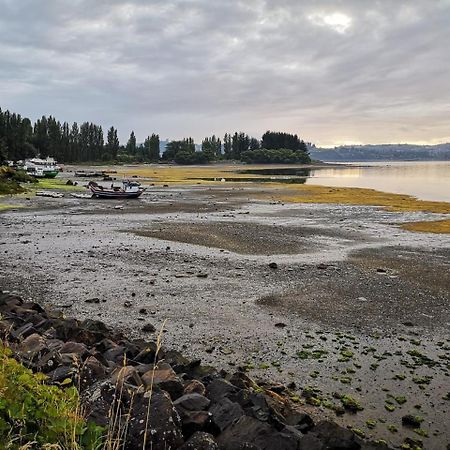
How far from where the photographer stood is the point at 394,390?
814 cm

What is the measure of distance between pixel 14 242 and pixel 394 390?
18111 mm

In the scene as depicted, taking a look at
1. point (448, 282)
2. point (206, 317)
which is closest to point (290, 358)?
point (206, 317)

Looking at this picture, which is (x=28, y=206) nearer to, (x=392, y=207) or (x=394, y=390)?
(x=392, y=207)

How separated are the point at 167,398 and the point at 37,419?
1413 millimetres

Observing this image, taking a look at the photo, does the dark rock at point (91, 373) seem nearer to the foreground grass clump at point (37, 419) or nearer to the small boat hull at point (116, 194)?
the foreground grass clump at point (37, 419)

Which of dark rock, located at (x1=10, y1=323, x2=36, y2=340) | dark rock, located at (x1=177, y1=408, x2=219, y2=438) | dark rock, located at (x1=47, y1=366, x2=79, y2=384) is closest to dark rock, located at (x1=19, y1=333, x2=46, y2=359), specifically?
dark rock, located at (x1=10, y1=323, x2=36, y2=340)

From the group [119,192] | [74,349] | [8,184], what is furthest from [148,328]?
[8,184]

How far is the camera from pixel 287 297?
44.0 feet

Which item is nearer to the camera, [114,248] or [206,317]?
[206,317]

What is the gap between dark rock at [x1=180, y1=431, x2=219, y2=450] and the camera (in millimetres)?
4699

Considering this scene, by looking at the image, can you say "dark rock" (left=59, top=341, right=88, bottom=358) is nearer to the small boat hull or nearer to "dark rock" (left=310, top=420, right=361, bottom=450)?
"dark rock" (left=310, top=420, right=361, bottom=450)

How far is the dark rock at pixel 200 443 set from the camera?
4.70m

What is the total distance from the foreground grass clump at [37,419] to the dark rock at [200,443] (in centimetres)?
94

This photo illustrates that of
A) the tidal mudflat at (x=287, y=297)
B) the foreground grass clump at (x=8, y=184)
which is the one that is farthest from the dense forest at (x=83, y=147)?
the tidal mudflat at (x=287, y=297)
